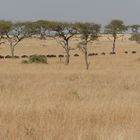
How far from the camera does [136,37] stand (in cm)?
9356

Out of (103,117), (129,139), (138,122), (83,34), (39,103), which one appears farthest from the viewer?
(83,34)

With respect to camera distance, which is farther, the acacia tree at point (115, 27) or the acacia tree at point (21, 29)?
the acacia tree at point (115, 27)

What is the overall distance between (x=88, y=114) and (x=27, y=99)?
2824mm

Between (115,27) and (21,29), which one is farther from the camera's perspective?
(115,27)

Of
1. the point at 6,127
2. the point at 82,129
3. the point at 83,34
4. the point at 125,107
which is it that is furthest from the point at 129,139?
the point at 83,34

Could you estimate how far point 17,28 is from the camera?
7025 centimetres

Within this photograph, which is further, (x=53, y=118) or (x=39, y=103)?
(x=39, y=103)

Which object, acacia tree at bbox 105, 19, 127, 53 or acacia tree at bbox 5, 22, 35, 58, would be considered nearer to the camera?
acacia tree at bbox 5, 22, 35, 58

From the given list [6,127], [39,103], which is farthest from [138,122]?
[39,103]

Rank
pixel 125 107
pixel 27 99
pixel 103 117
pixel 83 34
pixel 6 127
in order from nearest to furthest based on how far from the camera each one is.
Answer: pixel 6 127 → pixel 103 117 → pixel 125 107 → pixel 27 99 → pixel 83 34

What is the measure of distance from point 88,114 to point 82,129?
1.44m

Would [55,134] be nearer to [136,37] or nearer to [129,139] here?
[129,139]

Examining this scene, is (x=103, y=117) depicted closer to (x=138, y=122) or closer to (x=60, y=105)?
(x=138, y=122)

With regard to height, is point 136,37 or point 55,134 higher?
point 55,134
